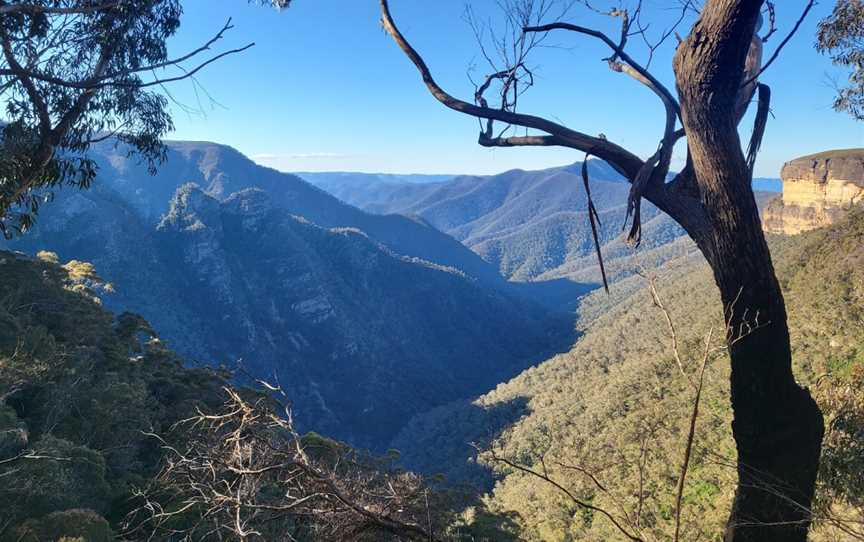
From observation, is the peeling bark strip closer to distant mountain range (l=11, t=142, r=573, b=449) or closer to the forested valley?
the forested valley

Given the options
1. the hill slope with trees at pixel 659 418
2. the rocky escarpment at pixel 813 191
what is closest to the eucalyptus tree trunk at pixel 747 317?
the hill slope with trees at pixel 659 418

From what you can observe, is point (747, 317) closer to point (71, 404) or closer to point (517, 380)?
point (71, 404)

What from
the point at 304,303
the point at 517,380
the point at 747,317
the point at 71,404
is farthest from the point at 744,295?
the point at 304,303

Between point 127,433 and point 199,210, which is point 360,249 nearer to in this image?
point 199,210

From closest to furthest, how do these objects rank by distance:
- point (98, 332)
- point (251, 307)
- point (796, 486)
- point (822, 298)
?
1. point (796, 486)
2. point (98, 332)
3. point (822, 298)
4. point (251, 307)

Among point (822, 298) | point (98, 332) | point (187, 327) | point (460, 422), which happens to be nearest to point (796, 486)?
point (98, 332)

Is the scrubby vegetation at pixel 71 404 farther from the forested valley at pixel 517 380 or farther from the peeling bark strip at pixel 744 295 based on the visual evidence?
the peeling bark strip at pixel 744 295

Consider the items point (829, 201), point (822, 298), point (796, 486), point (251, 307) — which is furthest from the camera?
point (251, 307)
